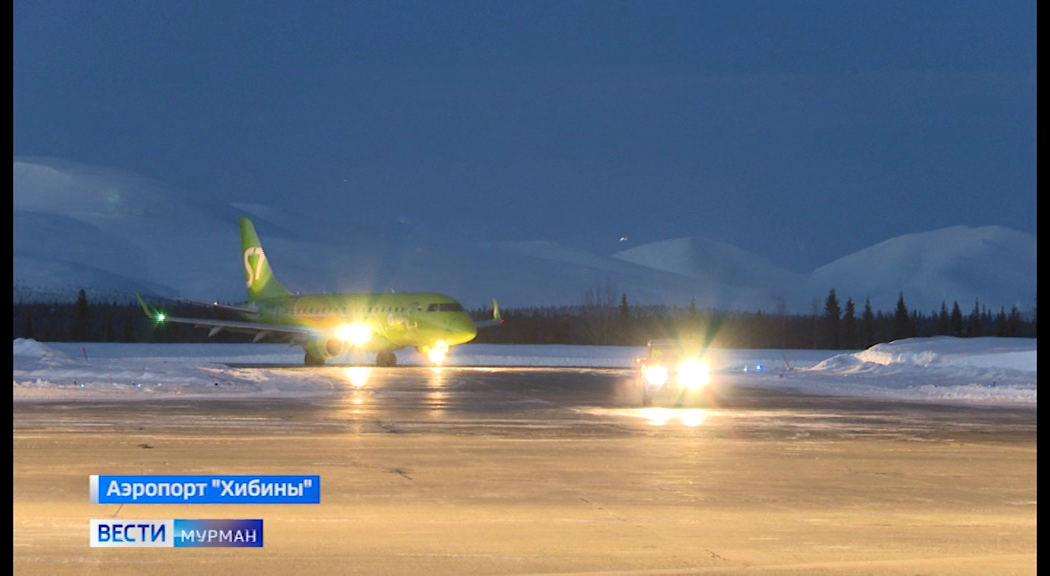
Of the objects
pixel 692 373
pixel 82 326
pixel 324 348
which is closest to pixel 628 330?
pixel 82 326

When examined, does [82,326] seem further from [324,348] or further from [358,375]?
[358,375]

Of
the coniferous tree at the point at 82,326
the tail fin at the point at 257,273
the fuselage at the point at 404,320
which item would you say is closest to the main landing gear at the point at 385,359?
the fuselage at the point at 404,320

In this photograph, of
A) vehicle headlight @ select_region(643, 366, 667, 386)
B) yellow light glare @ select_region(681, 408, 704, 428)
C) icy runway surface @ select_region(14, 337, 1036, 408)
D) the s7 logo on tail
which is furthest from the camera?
the s7 logo on tail

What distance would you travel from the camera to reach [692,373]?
3209 centimetres

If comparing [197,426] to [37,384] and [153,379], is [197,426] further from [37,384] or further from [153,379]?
[153,379]

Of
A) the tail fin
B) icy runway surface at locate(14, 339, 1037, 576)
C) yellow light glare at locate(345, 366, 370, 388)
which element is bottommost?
icy runway surface at locate(14, 339, 1037, 576)

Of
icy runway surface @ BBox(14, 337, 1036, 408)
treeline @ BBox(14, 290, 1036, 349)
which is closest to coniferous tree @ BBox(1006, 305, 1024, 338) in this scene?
treeline @ BBox(14, 290, 1036, 349)

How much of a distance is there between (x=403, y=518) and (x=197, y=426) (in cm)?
1118

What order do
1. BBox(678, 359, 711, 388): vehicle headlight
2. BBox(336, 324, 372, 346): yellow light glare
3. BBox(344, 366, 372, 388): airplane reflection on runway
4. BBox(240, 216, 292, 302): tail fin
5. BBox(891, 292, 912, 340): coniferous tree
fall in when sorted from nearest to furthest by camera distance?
BBox(678, 359, 711, 388): vehicle headlight → BBox(344, 366, 372, 388): airplane reflection on runway → BBox(336, 324, 372, 346): yellow light glare → BBox(240, 216, 292, 302): tail fin → BBox(891, 292, 912, 340): coniferous tree

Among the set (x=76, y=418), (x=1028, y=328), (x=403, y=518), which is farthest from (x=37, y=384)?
(x=1028, y=328)
